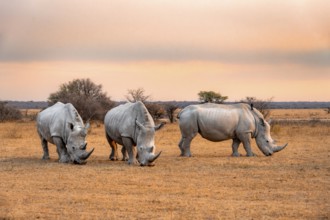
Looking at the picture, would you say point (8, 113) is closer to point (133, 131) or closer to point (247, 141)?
point (247, 141)

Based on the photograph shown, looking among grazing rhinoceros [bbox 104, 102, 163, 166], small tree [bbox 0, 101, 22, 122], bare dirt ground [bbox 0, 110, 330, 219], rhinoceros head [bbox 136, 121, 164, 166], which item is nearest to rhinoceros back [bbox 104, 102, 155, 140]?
grazing rhinoceros [bbox 104, 102, 163, 166]

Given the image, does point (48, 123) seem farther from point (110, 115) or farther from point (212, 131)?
point (212, 131)

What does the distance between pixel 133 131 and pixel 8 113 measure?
37.5m

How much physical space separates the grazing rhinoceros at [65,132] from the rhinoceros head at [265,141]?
6.05 metres

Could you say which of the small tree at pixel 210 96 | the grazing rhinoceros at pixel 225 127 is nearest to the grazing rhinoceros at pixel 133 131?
the grazing rhinoceros at pixel 225 127

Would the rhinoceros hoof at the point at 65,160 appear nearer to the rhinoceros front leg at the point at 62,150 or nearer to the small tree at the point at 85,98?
the rhinoceros front leg at the point at 62,150

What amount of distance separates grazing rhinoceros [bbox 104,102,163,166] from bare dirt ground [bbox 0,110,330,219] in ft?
1.50

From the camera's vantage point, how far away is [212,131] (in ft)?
69.2

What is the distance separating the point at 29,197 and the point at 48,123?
7.36 metres

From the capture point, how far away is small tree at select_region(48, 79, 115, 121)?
45.4 m

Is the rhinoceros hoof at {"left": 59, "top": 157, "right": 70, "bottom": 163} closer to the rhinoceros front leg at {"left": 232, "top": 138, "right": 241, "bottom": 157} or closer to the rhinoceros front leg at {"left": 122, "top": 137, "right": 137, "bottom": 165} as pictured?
the rhinoceros front leg at {"left": 122, "top": 137, "right": 137, "bottom": 165}

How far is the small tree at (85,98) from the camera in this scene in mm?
45406

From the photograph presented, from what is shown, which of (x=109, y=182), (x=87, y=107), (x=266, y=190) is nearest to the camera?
(x=266, y=190)

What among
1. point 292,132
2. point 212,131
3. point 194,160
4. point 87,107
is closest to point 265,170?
point 194,160
